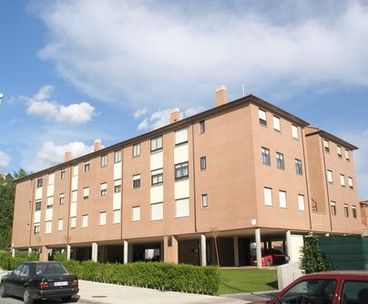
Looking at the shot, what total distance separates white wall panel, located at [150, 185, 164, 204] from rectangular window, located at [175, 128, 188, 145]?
3836 millimetres

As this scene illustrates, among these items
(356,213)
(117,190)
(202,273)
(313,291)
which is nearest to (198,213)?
(117,190)

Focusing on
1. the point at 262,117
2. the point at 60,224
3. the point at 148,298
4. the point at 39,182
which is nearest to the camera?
the point at 148,298

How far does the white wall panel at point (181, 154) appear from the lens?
115 ft

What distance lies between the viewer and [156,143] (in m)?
38.3

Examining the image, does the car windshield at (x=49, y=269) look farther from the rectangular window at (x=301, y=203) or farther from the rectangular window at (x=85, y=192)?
the rectangular window at (x=85, y=192)

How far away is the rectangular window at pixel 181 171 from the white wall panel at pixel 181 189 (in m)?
0.39

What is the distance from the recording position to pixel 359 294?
575 cm

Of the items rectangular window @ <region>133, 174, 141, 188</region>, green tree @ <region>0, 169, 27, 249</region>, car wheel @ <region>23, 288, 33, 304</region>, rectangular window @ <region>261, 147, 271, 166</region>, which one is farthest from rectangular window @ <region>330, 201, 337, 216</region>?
green tree @ <region>0, 169, 27, 249</region>

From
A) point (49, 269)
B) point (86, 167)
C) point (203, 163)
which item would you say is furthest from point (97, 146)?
point (49, 269)

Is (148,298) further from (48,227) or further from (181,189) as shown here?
(48,227)

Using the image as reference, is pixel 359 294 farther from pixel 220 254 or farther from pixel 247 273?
pixel 220 254

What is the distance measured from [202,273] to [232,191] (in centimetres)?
1311

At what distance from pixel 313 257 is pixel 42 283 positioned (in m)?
8.95

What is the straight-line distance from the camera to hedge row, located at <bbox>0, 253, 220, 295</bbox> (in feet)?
59.9
